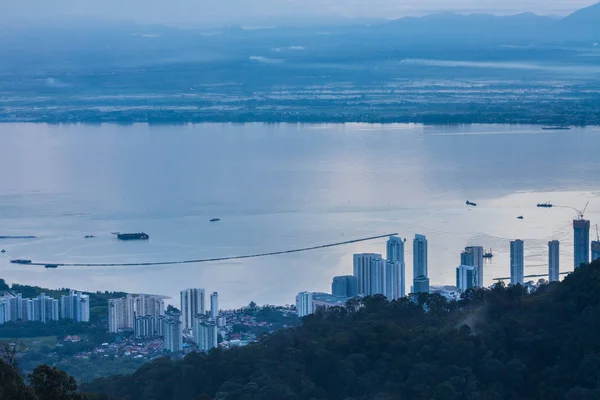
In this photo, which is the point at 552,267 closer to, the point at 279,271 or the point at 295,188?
the point at 279,271

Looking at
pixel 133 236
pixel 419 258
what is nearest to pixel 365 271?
pixel 419 258

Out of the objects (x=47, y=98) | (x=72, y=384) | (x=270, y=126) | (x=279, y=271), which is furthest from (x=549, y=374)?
(x=47, y=98)

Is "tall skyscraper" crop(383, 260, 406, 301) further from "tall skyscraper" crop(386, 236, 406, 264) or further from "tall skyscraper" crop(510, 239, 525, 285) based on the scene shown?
"tall skyscraper" crop(510, 239, 525, 285)

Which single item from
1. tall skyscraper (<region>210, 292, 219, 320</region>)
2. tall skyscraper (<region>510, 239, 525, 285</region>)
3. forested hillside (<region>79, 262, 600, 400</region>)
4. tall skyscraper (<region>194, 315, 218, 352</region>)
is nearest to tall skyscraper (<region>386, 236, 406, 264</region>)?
tall skyscraper (<region>510, 239, 525, 285</region>)

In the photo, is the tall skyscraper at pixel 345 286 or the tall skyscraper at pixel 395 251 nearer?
the tall skyscraper at pixel 345 286

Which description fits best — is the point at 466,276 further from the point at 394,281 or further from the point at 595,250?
the point at 595,250

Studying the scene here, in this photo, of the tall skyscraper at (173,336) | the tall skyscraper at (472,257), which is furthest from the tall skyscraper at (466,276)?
the tall skyscraper at (173,336)

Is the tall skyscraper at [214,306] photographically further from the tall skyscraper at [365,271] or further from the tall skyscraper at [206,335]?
the tall skyscraper at [365,271]

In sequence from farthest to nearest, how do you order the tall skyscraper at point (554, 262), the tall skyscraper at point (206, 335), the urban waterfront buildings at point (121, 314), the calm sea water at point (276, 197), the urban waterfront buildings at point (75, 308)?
the calm sea water at point (276, 197), the tall skyscraper at point (554, 262), the urban waterfront buildings at point (75, 308), the urban waterfront buildings at point (121, 314), the tall skyscraper at point (206, 335)

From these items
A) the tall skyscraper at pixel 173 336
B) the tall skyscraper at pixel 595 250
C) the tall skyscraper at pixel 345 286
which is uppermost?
the tall skyscraper at pixel 595 250
